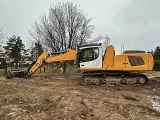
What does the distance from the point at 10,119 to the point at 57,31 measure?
23867 millimetres

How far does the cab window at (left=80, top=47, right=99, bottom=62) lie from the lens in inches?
→ 598

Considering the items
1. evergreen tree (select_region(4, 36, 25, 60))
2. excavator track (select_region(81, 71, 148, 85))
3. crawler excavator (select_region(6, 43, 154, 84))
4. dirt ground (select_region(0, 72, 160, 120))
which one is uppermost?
evergreen tree (select_region(4, 36, 25, 60))

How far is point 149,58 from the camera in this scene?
15078mm

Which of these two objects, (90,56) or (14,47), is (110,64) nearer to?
(90,56)

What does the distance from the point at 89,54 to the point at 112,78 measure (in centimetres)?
207

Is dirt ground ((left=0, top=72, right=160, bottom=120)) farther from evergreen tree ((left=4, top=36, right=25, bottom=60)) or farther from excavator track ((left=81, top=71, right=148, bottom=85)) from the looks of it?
evergreen tree ((left=4, top=36, right=25, bottom=60))

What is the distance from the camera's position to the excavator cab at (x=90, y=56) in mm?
15109

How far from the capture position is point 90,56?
1528 cm

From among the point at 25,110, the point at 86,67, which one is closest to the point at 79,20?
the point at 86,67

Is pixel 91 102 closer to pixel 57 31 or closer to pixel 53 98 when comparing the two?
pixel 53 98

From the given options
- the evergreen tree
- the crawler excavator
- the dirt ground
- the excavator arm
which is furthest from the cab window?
the evergreen tree

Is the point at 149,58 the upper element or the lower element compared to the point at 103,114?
upper

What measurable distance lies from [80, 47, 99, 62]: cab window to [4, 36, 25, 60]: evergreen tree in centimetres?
4789

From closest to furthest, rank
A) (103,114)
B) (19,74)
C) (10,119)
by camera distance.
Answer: (10,119) → (103,114) → (19,74)
